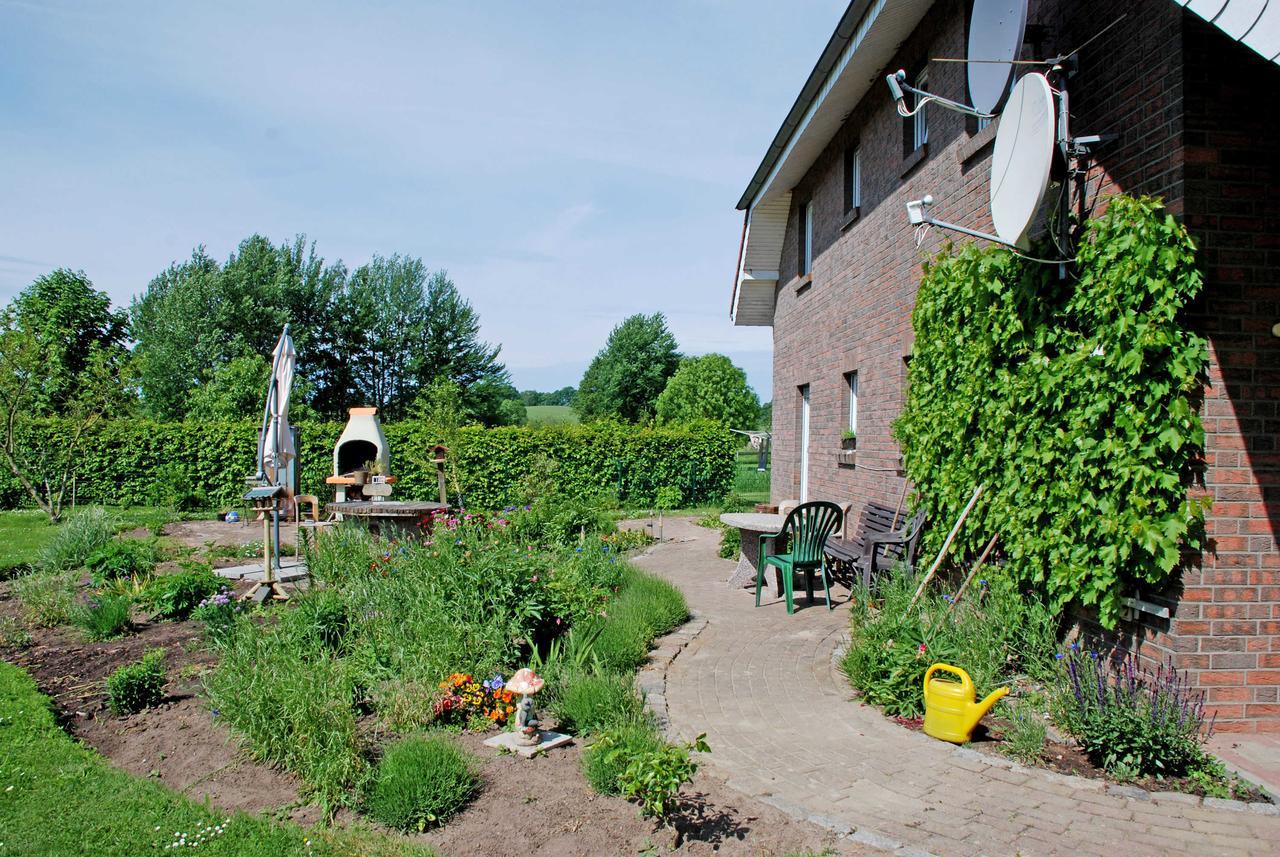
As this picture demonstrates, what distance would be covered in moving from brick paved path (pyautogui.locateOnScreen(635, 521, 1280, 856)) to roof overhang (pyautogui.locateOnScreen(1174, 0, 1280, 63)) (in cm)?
298

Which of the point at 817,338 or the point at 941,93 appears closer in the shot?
the point at 941,93

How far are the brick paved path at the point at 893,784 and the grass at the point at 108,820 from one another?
1824 mm

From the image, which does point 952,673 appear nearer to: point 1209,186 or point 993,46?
point 1209,186

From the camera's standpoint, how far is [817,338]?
1139 cm

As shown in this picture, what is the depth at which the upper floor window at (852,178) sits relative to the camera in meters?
9.98

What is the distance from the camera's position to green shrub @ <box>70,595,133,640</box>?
6223mm

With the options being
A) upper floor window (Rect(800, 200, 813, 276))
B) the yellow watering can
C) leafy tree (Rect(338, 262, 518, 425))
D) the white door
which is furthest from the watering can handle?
leafy tree (Rect(338, 262, 518, 425))

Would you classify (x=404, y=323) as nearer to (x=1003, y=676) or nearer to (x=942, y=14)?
(x=942, y=14)

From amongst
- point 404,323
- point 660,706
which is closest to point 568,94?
point 660,706

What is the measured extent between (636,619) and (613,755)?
2.91 m

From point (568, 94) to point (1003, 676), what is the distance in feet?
27.1

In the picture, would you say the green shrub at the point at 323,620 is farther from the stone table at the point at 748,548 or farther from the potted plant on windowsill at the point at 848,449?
the potted plant on windowsill at the point at 848,449

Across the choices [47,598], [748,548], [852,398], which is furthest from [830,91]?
[47,598]

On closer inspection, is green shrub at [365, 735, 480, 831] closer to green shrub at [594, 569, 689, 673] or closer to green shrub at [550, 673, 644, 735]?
green shrub at [550, 673, 644, 735]
